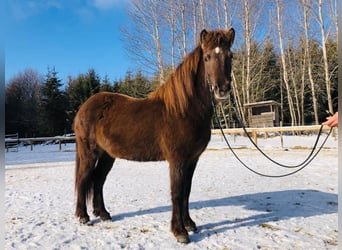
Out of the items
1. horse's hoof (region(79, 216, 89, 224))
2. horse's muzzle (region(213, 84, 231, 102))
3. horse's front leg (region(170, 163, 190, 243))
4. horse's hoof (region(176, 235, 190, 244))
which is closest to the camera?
horse's muzzle (region(213, 84, 231, 102))

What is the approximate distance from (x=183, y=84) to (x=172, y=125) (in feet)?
1.64

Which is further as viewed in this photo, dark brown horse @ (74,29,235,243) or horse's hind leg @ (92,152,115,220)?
horse's hind leg @ (92,152,115,220)

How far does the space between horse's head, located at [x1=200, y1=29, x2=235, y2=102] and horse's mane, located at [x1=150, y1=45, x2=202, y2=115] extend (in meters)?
0.18

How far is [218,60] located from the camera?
2.82m

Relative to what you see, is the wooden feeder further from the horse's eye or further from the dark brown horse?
the horse's eye

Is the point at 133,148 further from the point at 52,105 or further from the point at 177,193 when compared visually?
the point at 52,105

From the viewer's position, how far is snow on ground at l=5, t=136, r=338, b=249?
2.93 m

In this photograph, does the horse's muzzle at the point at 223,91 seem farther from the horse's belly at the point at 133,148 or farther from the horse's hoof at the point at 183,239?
the horse's hoof at the point at 183,239

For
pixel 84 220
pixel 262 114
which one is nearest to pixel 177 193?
pixel 84 220

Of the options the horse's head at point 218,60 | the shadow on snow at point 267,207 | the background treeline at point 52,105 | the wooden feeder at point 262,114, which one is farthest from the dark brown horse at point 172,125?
the background treeline at point 52,105

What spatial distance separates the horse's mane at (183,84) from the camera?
3.14 m

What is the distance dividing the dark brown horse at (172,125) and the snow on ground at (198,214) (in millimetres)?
321

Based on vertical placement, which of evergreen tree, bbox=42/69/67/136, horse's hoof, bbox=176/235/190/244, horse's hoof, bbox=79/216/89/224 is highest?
evergreen tree, bbox=42/69/67/136

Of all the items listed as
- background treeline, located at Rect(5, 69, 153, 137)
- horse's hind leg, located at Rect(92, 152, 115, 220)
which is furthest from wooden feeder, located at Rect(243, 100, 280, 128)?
horse's hind leg, located at Rect(92, 152, 115, 220)
